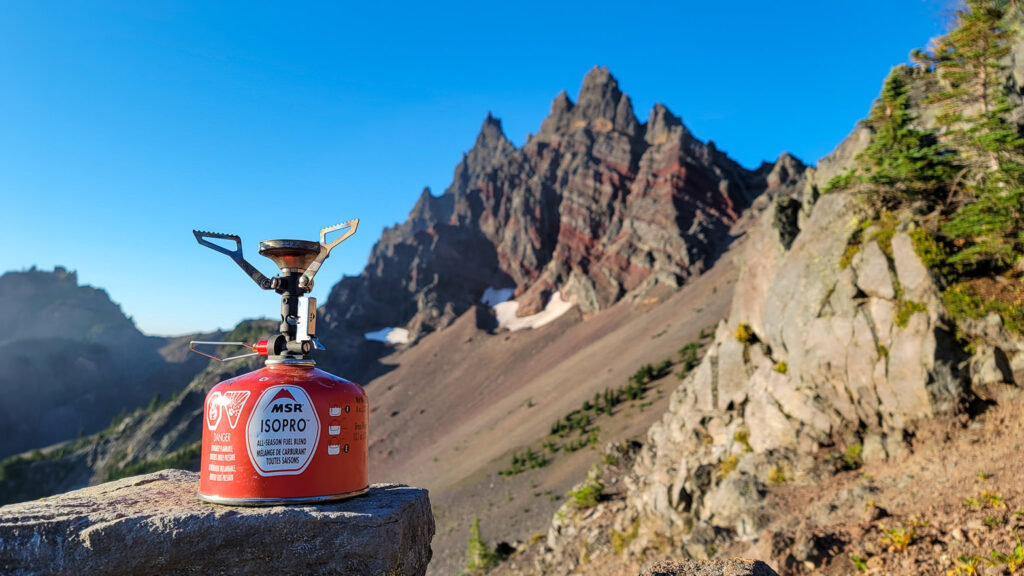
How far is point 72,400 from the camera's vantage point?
146750mm

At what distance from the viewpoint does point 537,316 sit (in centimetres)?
11325

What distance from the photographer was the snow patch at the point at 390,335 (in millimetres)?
127188

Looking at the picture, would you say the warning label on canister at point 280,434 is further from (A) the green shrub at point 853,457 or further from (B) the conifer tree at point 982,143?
(B) the conifer tree at point 982,143

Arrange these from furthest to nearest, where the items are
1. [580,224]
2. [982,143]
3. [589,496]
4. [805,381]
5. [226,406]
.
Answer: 1. [580,224]
2. [589,496]
3. [805,381]
4. [982,143]
5. [226,406]

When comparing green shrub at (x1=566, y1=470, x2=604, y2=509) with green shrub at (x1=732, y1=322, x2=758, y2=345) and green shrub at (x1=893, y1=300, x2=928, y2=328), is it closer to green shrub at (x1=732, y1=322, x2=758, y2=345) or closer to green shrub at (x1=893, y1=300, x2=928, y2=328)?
green shrub at (x1=732, y1=322, x2=758, y2=345)

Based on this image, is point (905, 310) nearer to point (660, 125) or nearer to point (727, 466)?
point (727, 466)

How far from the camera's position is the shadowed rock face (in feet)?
354

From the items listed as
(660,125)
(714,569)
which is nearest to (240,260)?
(714,569)

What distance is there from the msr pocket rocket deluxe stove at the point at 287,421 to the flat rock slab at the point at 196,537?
164 mm

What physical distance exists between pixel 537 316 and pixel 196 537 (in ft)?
360

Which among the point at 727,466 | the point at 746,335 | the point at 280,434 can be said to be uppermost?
the point at 746,335

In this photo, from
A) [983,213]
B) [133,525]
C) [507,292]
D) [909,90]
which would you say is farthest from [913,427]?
[507,292]

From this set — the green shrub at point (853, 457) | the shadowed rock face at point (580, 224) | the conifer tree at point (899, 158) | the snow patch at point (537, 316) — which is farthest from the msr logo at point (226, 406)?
the snow patch at point (537, 316)

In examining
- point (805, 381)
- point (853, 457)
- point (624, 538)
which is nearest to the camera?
point (853, 457)
